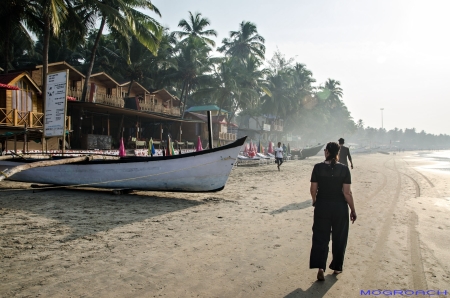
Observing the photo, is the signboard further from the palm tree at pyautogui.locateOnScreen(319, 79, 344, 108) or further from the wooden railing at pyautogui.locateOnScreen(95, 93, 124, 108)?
the palm tree at pyautogui.locateOnScreen(319, 79, 344, 108)

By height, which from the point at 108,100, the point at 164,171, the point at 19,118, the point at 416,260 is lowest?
the point at 416,260

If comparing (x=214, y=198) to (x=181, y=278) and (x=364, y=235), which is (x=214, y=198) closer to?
(x=364, y=235)

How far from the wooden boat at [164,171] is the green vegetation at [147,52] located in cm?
892

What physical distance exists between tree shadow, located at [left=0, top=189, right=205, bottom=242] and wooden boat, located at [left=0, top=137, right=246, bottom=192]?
406 mm

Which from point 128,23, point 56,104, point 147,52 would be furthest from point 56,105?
point 147,52

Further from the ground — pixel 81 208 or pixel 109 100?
pixel 109 100

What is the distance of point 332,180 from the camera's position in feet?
12.4

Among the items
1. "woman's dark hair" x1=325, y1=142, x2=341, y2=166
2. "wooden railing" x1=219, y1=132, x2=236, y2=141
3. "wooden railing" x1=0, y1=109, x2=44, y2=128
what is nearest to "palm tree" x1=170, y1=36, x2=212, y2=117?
"wooden railing" x1=219, y1=132, x2=236, y2=141

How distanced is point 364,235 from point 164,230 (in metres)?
3.85

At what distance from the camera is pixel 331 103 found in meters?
83.0

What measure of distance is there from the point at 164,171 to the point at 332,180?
600 centimetres

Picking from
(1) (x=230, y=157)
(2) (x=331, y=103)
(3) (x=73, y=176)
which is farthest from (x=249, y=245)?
(2) (x=331, y=103)

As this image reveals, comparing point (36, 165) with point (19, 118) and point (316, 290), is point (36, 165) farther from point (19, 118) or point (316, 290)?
point (19, 118)

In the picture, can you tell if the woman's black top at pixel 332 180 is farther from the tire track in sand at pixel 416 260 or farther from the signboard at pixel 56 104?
the signboard at pixel 56 104
